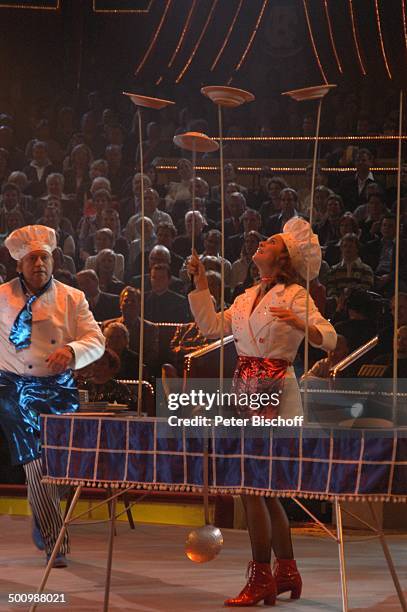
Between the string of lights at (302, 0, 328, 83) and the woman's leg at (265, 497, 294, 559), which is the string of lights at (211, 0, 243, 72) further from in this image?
the woman's leg at (265, 497, 294, 559)

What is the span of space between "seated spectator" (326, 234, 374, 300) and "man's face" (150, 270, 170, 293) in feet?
4.10

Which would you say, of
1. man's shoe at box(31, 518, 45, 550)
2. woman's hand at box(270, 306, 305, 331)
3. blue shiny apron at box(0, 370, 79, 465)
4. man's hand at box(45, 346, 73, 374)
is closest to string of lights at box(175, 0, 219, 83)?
blue shiny apron at box(0, 370, 79, 465)

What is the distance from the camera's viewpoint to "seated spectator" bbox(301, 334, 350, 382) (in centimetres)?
767

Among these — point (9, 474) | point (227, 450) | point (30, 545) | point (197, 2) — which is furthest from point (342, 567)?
point (197, 2)

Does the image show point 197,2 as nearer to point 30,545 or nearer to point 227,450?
point 30,545

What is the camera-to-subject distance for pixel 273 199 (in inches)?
330

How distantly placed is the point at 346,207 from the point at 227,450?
509 cm

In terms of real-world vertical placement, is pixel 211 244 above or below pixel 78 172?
below

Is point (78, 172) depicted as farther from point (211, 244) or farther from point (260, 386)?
point (260, 386)

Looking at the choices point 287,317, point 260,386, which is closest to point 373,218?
point 260,386

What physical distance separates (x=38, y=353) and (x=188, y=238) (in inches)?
157

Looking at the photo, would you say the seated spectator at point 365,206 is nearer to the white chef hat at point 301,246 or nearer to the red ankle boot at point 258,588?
the white chef hat at point 301,246

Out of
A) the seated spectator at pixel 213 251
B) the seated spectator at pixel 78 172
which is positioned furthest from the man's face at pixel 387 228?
the seated spectator at pixel 78 172

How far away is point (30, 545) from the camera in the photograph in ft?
17.6
